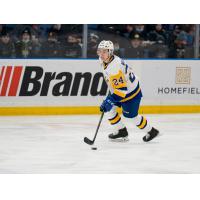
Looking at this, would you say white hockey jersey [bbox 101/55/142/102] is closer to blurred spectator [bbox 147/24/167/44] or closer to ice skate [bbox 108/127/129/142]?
ice skate [bbox 108/127/129/142]

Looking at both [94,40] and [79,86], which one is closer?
[79,86]

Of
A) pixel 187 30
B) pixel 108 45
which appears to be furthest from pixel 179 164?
pixel 187 30

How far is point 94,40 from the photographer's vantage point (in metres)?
12.6

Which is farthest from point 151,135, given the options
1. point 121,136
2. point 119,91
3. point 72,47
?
point 72,47

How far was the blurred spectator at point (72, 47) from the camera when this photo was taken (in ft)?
40.9

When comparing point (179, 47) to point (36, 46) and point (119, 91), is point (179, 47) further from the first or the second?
point (119, 91)

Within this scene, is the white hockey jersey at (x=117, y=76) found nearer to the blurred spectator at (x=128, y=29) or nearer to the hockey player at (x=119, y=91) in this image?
the hockey player at (x=119, y=91)

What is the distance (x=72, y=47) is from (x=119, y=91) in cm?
371

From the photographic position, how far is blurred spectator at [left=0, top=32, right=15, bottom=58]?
1225cm

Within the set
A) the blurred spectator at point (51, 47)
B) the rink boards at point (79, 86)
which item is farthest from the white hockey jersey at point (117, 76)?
the blurred spectator at point (51, 47)

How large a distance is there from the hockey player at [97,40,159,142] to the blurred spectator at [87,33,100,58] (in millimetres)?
3265

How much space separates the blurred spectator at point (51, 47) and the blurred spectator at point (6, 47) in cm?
49

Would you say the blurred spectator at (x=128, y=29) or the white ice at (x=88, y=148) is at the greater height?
the blurred spectator at (x=128, y=29)

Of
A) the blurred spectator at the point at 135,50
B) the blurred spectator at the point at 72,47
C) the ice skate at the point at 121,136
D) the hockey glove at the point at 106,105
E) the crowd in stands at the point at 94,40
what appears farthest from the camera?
the blurred spectator at the point at 135,50
